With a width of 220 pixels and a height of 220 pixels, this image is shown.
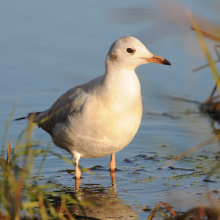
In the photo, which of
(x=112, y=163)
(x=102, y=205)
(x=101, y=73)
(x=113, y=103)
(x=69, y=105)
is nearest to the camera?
(x=102, y=205)

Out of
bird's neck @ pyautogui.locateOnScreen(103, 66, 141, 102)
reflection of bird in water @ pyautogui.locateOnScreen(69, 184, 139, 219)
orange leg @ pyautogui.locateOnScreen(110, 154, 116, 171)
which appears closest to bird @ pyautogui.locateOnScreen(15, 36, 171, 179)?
bird's neck @ pyautogui.locateOnScreen(103, 66, 141, 102)

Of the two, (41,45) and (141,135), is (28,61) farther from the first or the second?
(141,135)

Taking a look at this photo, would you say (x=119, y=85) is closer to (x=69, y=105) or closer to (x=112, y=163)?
(x=69, y=105)

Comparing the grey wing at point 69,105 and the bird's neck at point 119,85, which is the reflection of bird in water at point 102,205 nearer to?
the grey wing at point 69,105

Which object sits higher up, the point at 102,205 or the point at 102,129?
the point at 102,129

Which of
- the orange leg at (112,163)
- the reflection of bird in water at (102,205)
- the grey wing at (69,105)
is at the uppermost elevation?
the grey wing at (69,105)

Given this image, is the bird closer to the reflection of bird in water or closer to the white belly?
the white belly

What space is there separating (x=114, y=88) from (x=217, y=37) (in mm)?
2199

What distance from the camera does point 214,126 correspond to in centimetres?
744

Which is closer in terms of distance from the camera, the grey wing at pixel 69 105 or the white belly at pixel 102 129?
the white belly at pixel 102 129

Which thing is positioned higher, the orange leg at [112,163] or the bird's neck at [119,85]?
the bird's neck at [119,85]

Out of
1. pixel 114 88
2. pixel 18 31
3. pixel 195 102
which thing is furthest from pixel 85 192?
pixel 18 31

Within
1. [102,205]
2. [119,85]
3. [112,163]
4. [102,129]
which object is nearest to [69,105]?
[102,129]

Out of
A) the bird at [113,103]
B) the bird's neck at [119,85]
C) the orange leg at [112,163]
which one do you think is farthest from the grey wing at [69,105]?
the orange leg at [112,163]
